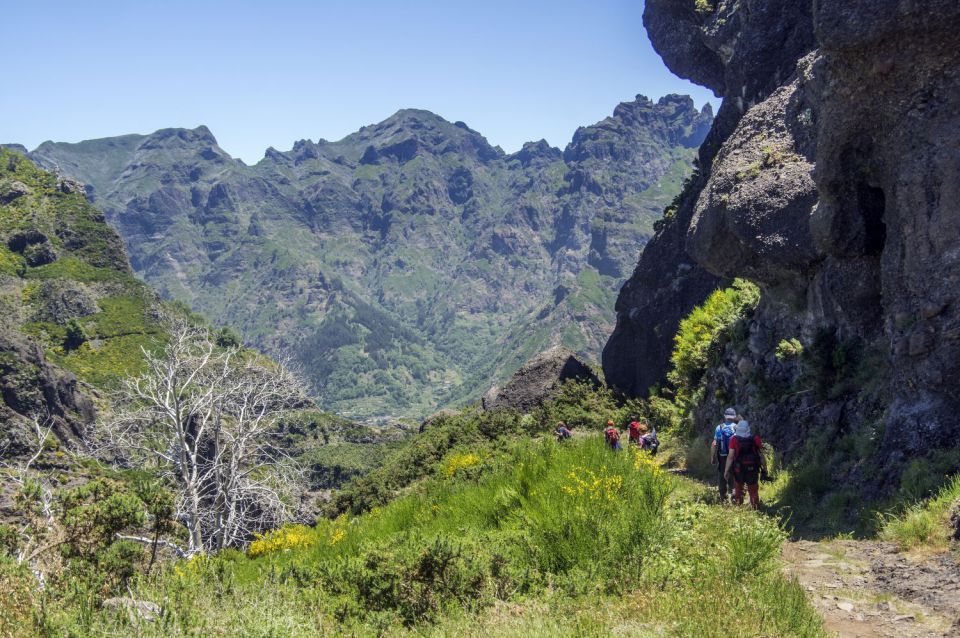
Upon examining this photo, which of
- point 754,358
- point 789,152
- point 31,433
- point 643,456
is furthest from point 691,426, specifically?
point 31,433

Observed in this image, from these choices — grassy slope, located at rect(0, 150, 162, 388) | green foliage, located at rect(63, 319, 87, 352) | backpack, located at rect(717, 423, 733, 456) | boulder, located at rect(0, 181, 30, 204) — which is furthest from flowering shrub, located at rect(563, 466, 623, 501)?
boulder, located at rect(0, 181, 30, 204)

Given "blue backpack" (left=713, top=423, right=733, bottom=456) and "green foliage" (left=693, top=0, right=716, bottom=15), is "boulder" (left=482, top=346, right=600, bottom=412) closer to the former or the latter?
"blue backpack" (left=713, top=423, right=733, bottom=456)

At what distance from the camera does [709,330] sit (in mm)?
19734


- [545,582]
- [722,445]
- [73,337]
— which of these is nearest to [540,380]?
[722,445]

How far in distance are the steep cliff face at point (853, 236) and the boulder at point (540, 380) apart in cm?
1160

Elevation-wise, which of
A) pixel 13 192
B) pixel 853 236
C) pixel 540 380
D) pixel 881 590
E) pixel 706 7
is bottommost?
pixel 540 380

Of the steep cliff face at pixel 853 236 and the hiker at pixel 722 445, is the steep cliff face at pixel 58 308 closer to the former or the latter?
the hiker at pixel 722 445

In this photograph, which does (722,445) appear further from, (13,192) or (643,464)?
(13,192)

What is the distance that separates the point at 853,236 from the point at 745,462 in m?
4.41

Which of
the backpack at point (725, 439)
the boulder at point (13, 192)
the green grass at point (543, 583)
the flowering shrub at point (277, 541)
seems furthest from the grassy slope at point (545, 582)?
the boulder at point (13, 192)

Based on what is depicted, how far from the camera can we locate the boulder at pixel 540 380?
29678 millimetres

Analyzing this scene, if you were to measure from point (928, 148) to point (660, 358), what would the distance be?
19.2m

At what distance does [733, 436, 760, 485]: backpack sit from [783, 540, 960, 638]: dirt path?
283cm

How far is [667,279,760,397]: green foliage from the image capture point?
18359mm
